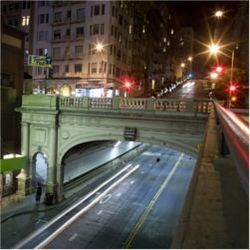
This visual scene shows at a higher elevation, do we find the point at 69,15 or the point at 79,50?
the point at 69,15

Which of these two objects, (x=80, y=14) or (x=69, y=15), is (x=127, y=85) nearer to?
(x=80, y=14)

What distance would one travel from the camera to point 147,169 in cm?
3688

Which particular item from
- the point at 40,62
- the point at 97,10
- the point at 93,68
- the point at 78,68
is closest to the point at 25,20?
the point at 78,68

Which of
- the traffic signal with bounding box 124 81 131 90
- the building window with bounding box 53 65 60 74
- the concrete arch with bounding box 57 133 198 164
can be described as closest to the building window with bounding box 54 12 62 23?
the building window with bounding box 53 65 60 74

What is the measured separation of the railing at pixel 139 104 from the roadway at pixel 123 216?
24.4 feet

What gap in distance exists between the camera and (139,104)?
21.2 m

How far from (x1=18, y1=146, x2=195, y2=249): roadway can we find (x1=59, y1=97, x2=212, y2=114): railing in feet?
24.4

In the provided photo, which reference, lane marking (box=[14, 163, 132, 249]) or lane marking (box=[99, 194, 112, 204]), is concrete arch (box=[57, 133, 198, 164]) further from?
lane marking (box=[99, 194, 112, 204])

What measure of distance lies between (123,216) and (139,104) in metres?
8.20

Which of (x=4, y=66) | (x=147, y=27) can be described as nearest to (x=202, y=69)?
(x=147, y=27)

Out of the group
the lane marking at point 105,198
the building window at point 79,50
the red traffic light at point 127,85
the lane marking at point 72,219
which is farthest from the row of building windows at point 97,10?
the lane marking at point 105,198

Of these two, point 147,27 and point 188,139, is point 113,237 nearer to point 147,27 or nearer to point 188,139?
point 188,139

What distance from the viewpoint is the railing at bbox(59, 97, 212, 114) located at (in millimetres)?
19391

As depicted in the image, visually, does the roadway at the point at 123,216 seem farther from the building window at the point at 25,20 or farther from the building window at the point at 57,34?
the building window at the point at 25,20
